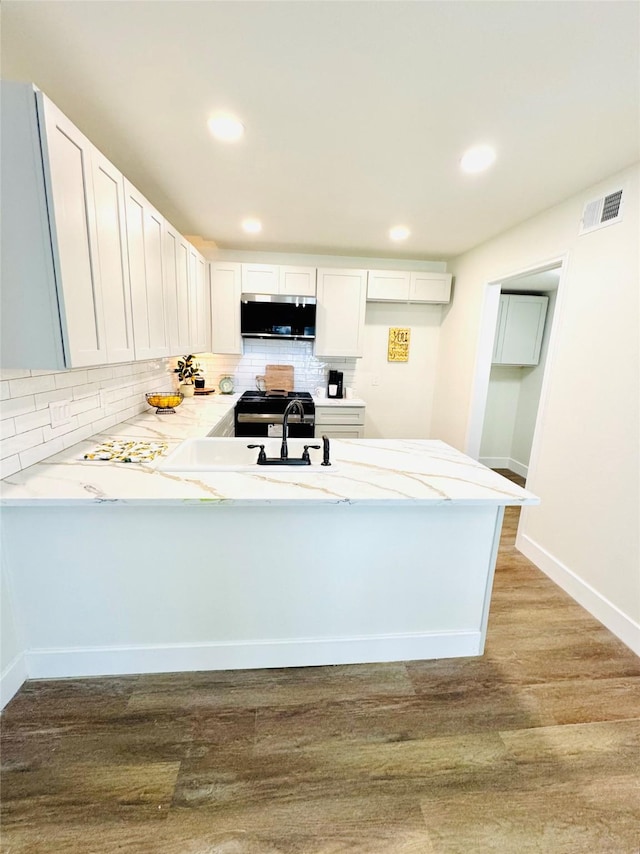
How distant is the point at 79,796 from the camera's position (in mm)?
1127

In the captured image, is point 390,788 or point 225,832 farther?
point 390,788

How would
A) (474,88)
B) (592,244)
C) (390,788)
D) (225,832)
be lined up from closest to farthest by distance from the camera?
(225,832) → (390,788) → (474,88) → (592,244)

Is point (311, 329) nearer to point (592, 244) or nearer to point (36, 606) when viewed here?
point (592, 244)

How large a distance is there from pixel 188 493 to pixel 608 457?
7.40 feet

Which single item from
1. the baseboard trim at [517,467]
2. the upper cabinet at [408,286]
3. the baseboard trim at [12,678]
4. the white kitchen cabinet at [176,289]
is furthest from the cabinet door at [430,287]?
the baseboard trim at [12,678]

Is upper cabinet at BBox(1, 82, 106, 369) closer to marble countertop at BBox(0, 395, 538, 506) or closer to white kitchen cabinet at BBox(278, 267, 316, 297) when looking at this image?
marble countertop at BBox(0, 395, 538, 506)

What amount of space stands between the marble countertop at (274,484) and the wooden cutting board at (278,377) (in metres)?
2.35

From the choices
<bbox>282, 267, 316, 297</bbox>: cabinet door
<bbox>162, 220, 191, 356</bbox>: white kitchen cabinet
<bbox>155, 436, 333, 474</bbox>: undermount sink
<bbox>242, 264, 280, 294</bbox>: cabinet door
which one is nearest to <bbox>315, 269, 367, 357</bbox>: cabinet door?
<bbox>282, 267, 316, 297</bbox>: cabinet door

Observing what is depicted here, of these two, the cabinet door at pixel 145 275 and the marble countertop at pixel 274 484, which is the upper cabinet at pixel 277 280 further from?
the marble countertop at pixel 274 484

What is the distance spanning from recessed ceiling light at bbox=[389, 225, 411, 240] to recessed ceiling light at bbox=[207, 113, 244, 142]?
1643mm

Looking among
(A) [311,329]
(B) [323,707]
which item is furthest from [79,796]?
(A) [311,329]

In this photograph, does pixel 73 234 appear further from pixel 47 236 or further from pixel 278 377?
pixel 278 377

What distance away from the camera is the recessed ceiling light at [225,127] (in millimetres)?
1600

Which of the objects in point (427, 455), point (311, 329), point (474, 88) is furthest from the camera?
point (311, 329)
